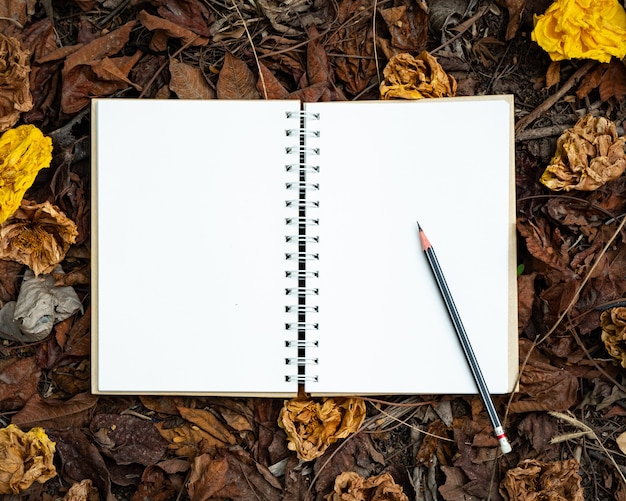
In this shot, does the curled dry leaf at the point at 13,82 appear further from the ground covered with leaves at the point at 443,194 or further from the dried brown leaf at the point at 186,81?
the dried brown leaf at the point at 186,81

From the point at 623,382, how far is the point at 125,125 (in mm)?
810

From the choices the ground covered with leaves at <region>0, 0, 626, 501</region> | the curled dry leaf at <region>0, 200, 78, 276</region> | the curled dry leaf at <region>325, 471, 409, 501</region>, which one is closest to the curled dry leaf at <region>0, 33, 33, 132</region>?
the ground covered with leaves at <region>0, 0, 626, 501</region>

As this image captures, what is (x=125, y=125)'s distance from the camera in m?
0.95

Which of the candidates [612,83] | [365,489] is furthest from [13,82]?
[612,83]

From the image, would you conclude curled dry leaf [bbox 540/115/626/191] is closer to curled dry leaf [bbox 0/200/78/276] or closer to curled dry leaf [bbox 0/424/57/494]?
curled dry leaf [bbox 0/200/78/276]

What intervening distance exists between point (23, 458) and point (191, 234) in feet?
1.27

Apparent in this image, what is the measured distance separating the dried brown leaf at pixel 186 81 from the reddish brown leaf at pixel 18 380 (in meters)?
0.44

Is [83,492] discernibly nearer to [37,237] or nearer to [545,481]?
[37,237]

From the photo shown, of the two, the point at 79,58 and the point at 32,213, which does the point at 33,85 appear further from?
the point at 32,213

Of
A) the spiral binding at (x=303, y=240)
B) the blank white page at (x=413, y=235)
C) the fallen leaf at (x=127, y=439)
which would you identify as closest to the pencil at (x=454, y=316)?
the blank white page at (x=413, y=235)

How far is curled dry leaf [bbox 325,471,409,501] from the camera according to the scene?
910 millimetres

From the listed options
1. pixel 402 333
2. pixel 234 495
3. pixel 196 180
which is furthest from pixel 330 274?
pixel 234 495

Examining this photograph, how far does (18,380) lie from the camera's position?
95cm

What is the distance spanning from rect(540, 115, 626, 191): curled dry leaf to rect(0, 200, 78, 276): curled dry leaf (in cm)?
69
